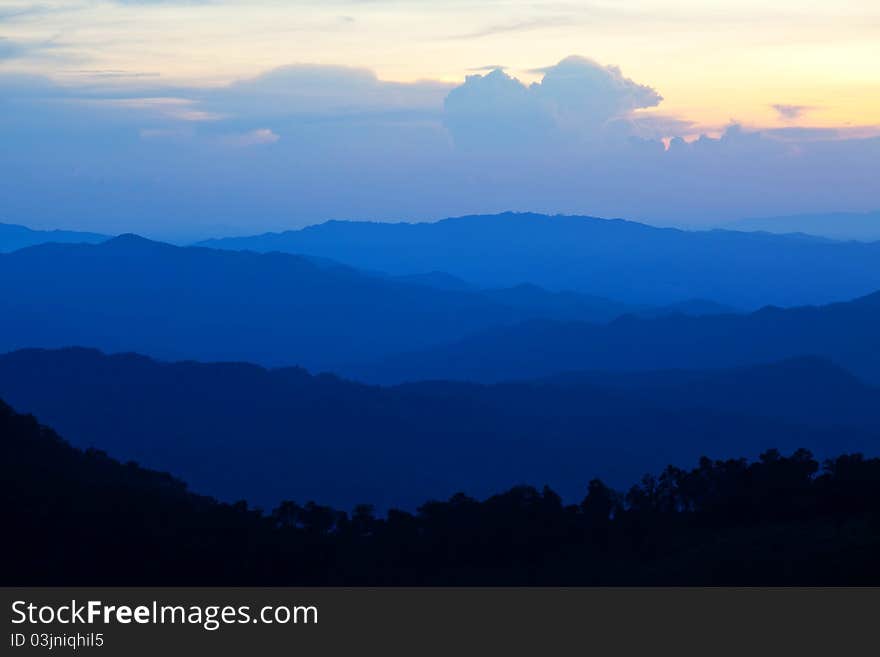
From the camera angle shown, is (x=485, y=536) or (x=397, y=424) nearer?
(x=485, y=536)

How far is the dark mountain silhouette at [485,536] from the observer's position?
4112 centimetres

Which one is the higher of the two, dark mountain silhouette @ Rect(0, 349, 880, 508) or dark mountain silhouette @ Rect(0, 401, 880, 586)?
dark mountain silhouette @ Rect(0, 349, 880, 508)

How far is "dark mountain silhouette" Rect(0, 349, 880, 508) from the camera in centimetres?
13462

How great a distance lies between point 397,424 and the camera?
6048 inches

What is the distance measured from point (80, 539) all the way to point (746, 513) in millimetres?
30726

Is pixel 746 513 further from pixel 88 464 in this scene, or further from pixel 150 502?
pixel 88 464

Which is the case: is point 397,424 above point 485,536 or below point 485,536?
above

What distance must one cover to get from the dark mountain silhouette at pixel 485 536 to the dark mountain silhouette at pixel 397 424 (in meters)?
71.9

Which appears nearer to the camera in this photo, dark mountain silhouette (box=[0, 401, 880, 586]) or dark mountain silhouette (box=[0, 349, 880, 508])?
dark mountain silhouette (box=[0, 401, 880, 586])

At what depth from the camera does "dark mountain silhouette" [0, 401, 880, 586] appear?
41.1 meters

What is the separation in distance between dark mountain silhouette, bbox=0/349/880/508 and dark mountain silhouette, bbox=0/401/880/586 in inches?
2830

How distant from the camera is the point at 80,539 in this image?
45.3 metres

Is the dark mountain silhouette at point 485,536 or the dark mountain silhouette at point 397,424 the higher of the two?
the dark mountain silhouette at point 397,424

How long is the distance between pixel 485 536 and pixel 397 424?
106335 mm
